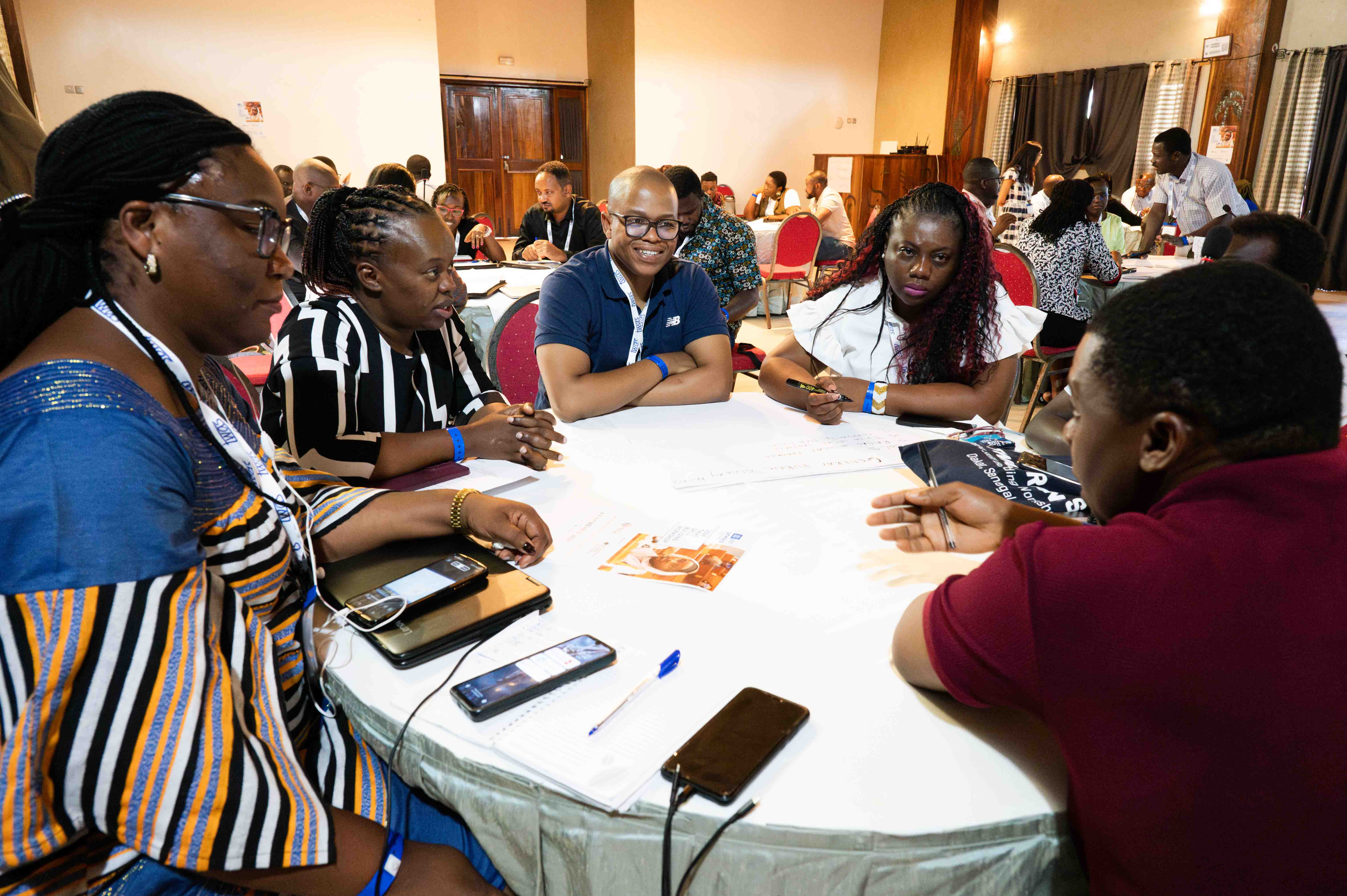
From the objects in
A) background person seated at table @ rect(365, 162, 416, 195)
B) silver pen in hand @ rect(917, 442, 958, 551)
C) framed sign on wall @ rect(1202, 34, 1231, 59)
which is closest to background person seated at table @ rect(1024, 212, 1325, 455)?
silver pen in hand @ rect(917, 442, 958, 551)

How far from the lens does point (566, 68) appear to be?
11.0 metres

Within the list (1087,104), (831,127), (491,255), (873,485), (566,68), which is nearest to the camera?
(873,485)

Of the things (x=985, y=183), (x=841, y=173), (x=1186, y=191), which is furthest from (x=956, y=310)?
(x=841, y=173)

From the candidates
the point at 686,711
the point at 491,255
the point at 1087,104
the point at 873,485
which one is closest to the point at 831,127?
the point at 1087,104

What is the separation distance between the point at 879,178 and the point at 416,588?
1085 cm

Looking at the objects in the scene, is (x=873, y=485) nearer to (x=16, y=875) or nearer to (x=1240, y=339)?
(x=1240, y=339)

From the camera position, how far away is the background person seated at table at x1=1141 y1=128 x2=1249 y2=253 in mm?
6074

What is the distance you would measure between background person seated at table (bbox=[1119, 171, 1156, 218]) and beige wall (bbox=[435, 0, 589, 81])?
7.25 m

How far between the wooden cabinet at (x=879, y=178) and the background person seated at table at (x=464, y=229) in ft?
20.4

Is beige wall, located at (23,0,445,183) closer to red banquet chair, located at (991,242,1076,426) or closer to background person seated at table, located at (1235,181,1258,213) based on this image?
red banquet chair, located at (991,242,1076,426)

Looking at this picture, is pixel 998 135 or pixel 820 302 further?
pixel 998 135

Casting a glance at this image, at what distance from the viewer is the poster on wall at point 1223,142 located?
8.34 metres

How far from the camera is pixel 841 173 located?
10.8 m

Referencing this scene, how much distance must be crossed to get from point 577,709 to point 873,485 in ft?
2.80
